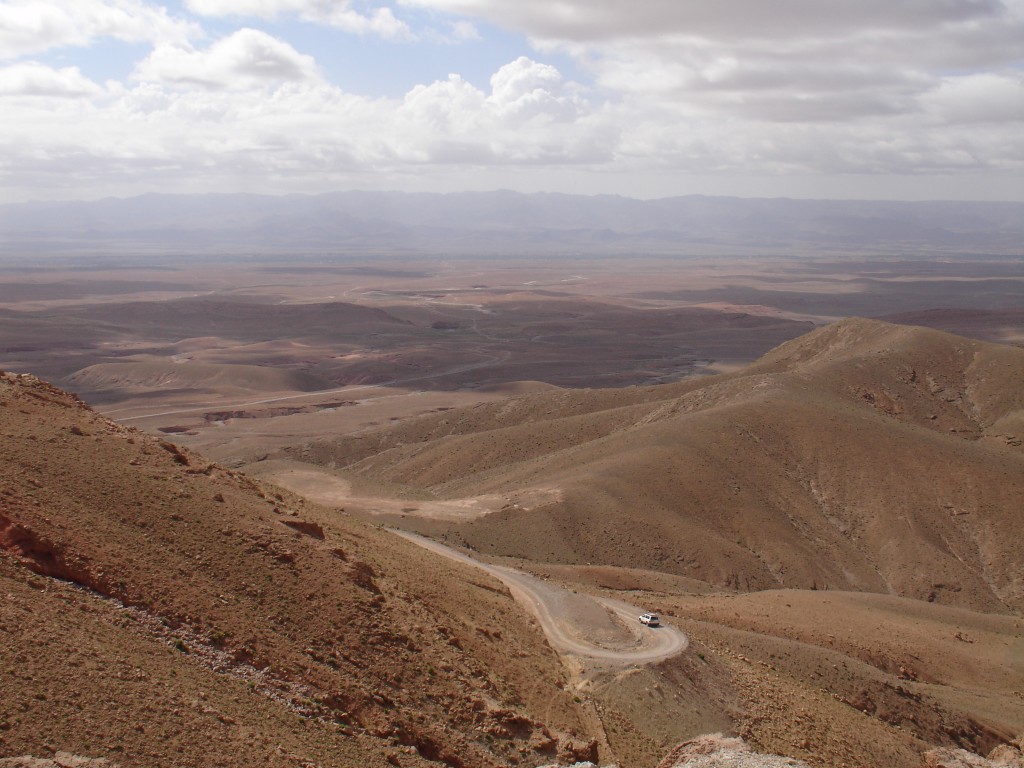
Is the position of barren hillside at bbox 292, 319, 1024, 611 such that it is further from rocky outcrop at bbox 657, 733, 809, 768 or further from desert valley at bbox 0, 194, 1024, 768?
rocky outcrop at bbox 657, 733, 809, 768

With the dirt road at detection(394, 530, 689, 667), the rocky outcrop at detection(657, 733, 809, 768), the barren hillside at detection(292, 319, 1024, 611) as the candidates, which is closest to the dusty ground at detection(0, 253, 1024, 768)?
the barren hillside at detection(292, 319, 1024, 611)

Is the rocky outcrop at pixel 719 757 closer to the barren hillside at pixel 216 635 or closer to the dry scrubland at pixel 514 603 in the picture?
the dry scrubland at pixel 514 603

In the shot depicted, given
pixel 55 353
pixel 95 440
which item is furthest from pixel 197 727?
pixel 55 353

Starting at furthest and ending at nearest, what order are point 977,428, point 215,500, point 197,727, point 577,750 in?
point 977,428, point 215,500, point 577,750, point 197,727

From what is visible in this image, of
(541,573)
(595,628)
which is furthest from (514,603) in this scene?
(541,573)

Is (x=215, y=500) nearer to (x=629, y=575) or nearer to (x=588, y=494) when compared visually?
(x=629, y=575)

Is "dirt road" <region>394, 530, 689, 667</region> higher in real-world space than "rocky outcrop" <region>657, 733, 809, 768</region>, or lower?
lower

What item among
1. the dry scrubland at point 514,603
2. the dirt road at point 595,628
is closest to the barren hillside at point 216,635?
the dry scrubland at point 514,603
